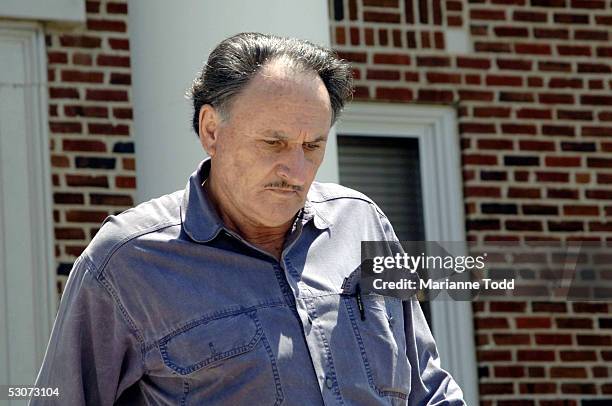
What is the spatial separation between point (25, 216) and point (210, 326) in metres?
3.24

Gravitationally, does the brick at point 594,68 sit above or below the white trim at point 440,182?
above

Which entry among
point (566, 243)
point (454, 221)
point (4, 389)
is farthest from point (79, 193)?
point (566, 243)

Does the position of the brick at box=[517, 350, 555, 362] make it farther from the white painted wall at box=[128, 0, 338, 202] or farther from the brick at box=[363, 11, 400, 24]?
the white painted wall at box=[128, 0, 338, 202]

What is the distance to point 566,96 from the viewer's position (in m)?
7.07

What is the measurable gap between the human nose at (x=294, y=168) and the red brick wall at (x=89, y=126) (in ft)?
10.3

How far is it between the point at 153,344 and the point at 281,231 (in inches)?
15.1

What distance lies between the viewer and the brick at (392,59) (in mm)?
6754

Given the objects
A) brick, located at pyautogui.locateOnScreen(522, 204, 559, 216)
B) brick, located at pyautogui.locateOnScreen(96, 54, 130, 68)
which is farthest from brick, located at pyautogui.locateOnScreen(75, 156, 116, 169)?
brick, located at pyautogui.locateOnScreen(522, 204, 559, 216)

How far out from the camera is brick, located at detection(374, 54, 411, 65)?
22.2ft

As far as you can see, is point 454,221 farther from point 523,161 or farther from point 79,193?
point 79,193

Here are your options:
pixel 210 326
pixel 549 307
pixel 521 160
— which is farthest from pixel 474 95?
pixel 210 326

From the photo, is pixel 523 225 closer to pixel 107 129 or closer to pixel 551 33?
pixel 551 33

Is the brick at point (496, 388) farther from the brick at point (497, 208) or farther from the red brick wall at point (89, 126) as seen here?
the red brick wall at point (89, 126)

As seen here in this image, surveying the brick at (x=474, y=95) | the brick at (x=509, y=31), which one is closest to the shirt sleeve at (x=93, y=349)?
the brick at (x=474, y=95)
